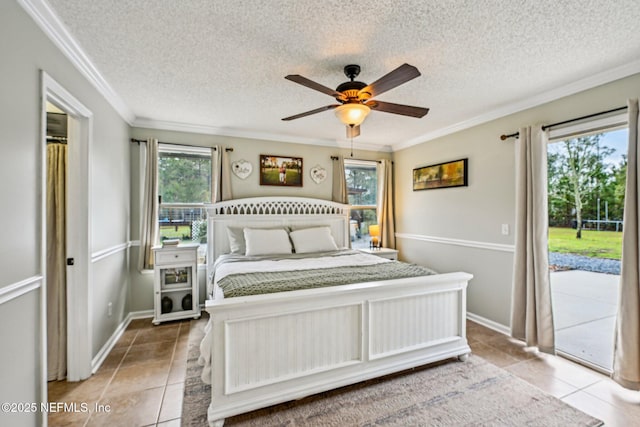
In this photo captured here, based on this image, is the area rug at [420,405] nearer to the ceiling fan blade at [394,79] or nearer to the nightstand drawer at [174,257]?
the nightstand drawer at [174,257]

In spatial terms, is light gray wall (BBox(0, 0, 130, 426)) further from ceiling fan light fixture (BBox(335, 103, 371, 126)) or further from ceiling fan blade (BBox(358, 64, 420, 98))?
ceiling fan blade (BBox(358, 64, 420, 98))

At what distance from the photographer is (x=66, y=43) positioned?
191cm

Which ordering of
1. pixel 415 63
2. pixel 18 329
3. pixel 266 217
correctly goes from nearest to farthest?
pixel 18 329 → pixel 415 63 → pixel 266 217

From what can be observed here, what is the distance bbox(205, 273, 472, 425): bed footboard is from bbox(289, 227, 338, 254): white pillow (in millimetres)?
1644

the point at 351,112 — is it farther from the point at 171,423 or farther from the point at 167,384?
the point at 167,384

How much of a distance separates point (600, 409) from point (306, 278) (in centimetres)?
223

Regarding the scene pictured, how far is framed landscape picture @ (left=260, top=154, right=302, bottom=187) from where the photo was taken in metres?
4.25

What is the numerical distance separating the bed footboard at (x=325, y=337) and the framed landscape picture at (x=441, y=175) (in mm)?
1739

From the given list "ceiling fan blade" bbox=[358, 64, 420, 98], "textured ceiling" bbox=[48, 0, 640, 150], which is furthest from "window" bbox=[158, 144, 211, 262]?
"ceiling fan blade" bbox=[358, 64, 420, 98]

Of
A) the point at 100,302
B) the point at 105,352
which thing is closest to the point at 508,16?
the point at 100,302

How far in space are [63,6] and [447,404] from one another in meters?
3.49

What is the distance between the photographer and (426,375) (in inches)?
91.8

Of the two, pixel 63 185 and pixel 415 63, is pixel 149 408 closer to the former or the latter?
pixel 63 185

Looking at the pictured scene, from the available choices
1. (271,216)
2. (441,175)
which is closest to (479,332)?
(441,175)
